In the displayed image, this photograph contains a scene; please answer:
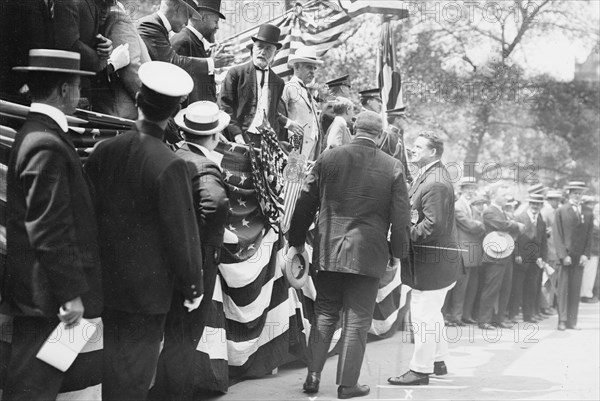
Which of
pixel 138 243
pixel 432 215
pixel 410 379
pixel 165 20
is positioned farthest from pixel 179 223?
pixel 410 379

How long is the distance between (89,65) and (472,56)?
18498 millimetres

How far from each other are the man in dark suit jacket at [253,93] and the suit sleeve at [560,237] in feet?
21.9

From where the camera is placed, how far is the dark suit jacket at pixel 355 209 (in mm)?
6438

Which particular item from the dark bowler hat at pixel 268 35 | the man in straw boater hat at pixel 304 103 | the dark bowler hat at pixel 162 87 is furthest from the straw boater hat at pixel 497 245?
the dark bowler hat at pixel 162 87

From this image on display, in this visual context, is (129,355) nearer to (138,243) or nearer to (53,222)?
(138,243)

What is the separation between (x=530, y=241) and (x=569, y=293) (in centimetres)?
116

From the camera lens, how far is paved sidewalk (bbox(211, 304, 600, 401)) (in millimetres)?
6867

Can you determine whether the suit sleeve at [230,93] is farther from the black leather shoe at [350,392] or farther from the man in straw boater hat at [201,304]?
the black leather shoe at [350,392]

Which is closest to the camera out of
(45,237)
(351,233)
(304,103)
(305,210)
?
(45,237)

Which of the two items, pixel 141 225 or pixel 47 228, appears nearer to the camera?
pixel 47 228

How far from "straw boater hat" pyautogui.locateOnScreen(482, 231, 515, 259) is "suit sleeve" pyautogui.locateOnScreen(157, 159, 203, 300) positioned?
9.00 m

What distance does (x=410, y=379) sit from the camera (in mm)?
7223

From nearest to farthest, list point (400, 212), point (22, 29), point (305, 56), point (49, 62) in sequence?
point (49, 62) → point (22, 29) → point (400, 212) → point (305, 56)

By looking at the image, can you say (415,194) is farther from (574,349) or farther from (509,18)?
(509,18)
